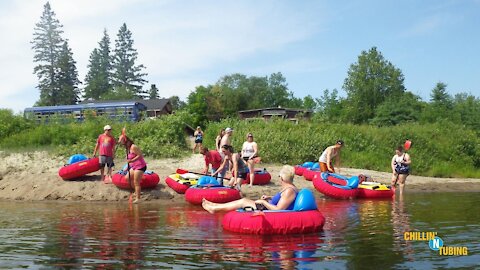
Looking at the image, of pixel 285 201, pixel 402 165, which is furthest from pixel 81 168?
pixel 402 165

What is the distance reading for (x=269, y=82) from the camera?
92.2m

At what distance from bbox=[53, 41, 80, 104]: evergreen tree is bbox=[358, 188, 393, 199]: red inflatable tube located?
54562mm

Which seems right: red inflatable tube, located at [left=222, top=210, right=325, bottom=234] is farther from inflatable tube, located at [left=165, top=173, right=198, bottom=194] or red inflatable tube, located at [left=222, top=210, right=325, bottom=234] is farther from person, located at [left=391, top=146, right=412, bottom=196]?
person, located at [left=391, top=146, right=412, bottom=196]

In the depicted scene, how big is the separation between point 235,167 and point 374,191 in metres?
4.30

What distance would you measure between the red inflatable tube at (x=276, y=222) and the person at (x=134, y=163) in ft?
16.5

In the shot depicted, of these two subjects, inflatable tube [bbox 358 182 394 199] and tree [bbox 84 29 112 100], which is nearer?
inflatable tube [bbox 358 182 394 199]

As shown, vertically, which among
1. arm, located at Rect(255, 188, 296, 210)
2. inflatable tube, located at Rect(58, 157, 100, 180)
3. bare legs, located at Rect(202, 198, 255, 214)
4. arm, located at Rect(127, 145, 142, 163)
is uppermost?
arm, located at Rect(127, 145, 142, 163)

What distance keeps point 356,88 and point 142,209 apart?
167 ft

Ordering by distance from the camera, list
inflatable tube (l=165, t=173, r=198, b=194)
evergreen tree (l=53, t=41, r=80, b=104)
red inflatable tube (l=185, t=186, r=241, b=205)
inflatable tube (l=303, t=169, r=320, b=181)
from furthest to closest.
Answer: evergreen tree (l=53, t=41, r=80, b=104), inflatable tube (l=303, t=169, r=320, b=181), inflatable tube (l=165, t=173, r=198, b=194), red inflatable tube (l=185, t=186, r=241, b=205)

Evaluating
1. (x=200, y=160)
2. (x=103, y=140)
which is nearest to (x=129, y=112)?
(x=200, y=160)

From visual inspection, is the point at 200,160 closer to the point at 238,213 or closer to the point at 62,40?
the point at 238,213

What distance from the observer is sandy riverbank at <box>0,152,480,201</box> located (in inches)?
575

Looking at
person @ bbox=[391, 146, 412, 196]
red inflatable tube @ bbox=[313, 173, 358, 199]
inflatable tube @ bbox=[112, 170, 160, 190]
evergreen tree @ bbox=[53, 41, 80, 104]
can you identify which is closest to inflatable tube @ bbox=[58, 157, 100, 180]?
inflatable tube @ bbox=[112, 170, 160, 190]

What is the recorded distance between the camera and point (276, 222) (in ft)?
27.1
